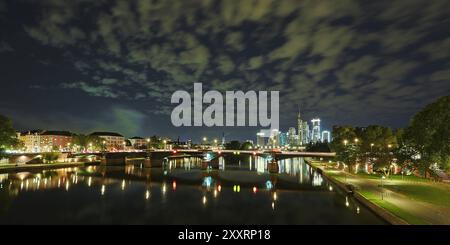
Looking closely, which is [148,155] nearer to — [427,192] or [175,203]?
[175,203]

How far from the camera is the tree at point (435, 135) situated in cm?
3697

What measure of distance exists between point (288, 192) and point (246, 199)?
10.6m

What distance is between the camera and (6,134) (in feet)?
295

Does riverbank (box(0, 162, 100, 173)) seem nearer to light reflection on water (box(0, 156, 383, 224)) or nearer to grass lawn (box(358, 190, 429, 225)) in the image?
light reflection on water (box(0, 156, 383, 224))

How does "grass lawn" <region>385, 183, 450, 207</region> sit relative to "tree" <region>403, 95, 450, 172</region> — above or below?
below

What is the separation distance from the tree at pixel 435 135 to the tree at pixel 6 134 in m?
96.6

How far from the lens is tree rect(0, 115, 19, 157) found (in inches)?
3504

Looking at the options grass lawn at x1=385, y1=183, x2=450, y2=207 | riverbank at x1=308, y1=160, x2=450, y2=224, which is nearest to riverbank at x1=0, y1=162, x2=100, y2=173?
riverbank at x1=308, y1=160, x2=450, y2=224

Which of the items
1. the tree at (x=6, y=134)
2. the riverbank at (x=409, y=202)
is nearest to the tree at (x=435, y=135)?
the riverbank at (x=409, y=202)

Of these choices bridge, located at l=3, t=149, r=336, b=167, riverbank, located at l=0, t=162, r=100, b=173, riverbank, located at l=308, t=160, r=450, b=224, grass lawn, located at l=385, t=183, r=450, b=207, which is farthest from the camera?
bridge, located at l=3, t=149, r=336, b=167

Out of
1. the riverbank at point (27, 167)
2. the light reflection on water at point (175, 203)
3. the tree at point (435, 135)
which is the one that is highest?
the tree at point (435, 135)

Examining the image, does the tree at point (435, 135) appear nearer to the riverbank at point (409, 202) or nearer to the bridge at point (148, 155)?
the riverbank at point (409, 202)

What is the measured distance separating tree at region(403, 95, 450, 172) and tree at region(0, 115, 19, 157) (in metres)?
96.6

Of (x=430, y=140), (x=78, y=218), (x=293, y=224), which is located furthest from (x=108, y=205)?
(x=430, y=140)
